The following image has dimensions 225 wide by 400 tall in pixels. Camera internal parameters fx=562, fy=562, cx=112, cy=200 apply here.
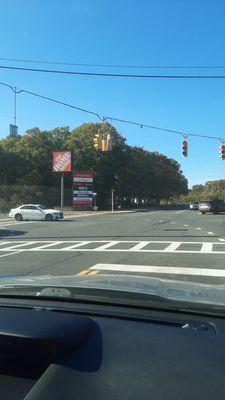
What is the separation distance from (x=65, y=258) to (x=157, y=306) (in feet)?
41.4

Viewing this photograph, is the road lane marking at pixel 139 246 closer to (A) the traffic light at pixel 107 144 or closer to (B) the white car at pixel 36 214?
(A) the traffic light at pixel 107 144

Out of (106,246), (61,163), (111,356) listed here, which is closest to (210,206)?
(61,163)

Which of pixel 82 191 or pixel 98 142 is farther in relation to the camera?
pixel 82 191

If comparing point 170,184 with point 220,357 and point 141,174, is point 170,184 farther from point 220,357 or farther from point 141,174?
point 220,357

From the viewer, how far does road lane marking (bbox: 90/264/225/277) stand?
40.0 feet

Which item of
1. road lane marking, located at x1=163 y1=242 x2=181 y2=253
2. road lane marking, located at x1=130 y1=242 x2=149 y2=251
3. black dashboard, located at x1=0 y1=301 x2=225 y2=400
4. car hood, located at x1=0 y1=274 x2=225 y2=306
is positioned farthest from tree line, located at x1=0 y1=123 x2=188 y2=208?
black dashboard, located at x1=0 y1=301 x2=225 y2=400

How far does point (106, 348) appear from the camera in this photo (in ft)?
8.77

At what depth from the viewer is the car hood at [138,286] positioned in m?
3.26

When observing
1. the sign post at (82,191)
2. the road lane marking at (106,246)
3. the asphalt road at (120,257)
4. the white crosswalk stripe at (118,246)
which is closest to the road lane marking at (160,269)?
the asphalt road at (120,257)

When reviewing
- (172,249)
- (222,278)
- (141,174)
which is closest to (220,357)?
(222,278)

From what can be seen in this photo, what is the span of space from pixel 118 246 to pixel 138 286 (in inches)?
618

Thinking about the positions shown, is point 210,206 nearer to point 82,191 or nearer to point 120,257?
point 82,191

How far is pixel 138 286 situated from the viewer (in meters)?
3.65

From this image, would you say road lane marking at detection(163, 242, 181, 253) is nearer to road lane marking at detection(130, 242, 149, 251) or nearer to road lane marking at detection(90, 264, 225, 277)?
road lane marking at detection(130, 242, 149, 251)
